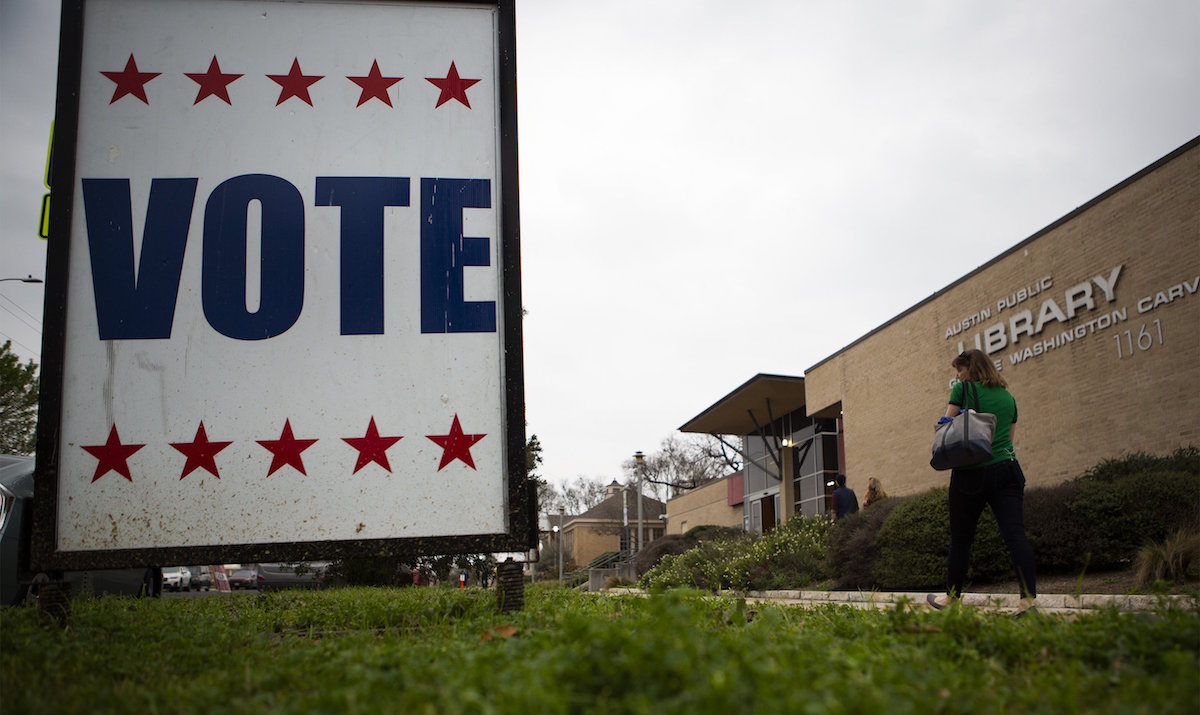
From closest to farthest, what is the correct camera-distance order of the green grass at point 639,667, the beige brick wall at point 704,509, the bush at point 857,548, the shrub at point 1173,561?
the green grass at point 639,667, the shrub at point 1173,561, the bush at point 857,548, the beige brick wall at point 704,509

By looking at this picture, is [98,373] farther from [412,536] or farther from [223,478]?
[412,536]

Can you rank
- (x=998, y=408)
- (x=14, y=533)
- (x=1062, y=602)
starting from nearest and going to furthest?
(x=998, y=408), (x=1062, y=602), (x=14, y=533)

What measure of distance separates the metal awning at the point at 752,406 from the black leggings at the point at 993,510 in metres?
Result: 20.7

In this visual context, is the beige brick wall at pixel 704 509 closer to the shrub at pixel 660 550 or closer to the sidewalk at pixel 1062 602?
the shrub at pixel 660 550

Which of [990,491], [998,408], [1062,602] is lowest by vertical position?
[1062,602]

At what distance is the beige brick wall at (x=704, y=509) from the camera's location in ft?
125

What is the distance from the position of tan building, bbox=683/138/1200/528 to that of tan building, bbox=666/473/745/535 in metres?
15.1

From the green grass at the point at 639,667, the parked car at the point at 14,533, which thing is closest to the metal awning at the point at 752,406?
the parked car at the point at 14,533

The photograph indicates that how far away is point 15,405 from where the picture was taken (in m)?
27.5

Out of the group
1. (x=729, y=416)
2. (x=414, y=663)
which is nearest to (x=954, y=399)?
(x=414, y=663)

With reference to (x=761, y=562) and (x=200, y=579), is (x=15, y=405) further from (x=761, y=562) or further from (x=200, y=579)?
(x=761, y=562)

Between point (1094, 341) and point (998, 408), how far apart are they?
32.5ft

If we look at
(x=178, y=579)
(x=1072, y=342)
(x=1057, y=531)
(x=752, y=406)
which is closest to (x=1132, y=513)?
(x=1057, y=531)

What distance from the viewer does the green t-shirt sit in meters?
5.46
